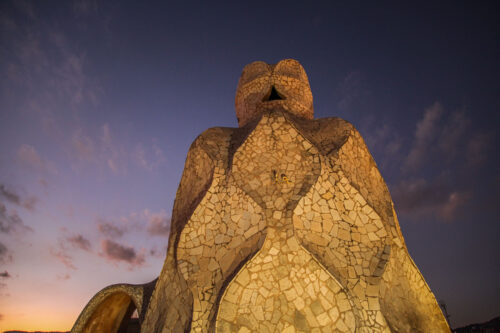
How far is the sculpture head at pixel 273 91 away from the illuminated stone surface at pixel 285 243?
128cm

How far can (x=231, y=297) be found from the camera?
5.71 metres

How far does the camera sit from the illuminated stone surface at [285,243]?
18.5 ft

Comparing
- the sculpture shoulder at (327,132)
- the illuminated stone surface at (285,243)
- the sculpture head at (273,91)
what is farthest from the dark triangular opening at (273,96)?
the illuminated stone surface at (285,243)

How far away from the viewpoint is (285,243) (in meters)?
6.18

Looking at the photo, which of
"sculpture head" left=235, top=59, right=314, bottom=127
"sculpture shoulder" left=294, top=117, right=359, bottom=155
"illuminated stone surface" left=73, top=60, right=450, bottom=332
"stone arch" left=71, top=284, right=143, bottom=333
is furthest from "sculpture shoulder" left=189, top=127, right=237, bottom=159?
"stone arch" left=71, top=284, right=143, bottom=333

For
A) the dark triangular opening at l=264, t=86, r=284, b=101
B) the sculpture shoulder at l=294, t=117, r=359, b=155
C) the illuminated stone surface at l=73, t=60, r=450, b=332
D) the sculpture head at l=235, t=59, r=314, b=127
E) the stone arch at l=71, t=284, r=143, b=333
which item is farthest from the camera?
the dark triangular opening at l=264, t=86, r=284, b=101

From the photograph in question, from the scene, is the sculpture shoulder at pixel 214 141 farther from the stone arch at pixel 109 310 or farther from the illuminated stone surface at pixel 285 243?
the stone arch at pixel 109 310

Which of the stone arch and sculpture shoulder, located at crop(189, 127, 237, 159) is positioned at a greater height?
sculpture shoulder, located at crop(189, 127, 237, 159)

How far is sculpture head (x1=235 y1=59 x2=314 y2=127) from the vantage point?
9711 millimetres

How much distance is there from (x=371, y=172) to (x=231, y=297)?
4926 millimetres

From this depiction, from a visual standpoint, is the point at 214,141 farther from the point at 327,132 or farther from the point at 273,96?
the point at 327,132

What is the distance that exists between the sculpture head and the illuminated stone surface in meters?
1.28

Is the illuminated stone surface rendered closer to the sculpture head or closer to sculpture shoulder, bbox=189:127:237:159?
sculpture shoulder, bbox=189:127:237:159

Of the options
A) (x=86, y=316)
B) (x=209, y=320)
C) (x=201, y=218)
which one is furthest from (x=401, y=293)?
(x=86, y=316)
